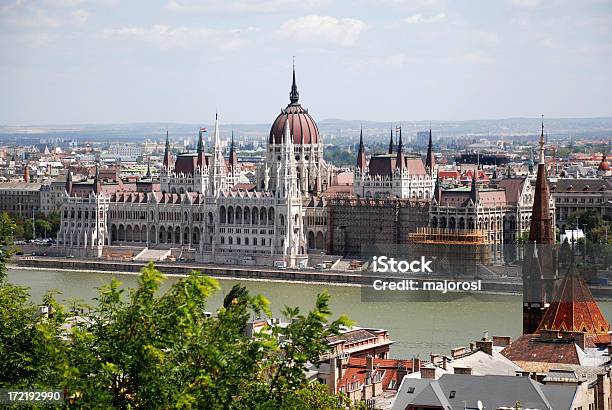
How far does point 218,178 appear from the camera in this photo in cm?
7112

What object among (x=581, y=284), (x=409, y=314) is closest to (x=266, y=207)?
(x=409, y=314)

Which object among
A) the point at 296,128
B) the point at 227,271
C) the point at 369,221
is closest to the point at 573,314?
the point at 227,271

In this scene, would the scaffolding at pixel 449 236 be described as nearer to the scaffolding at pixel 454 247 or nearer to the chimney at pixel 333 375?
the scaffolding at pixel 454 247

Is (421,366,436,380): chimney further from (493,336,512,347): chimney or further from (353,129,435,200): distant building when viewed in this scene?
(353,129,435,200): distant building

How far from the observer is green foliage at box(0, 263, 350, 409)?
450 inches

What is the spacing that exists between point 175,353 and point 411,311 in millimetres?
30403

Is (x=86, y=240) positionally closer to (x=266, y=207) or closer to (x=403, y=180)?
(x=266, y=207)

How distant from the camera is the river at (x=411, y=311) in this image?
1372 inches

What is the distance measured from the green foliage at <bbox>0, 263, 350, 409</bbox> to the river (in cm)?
1900

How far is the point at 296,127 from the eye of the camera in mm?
70750

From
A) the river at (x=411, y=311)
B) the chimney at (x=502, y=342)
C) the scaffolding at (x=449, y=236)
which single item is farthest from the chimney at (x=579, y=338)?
the scaffolding at (x=449, y=236)

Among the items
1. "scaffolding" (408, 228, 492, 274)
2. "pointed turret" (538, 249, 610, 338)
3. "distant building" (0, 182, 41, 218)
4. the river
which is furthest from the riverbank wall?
"pointed turret" (538, 249, 610, 338)

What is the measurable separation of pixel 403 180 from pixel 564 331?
43248 millimetres

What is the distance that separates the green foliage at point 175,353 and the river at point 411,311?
19.0 meters
